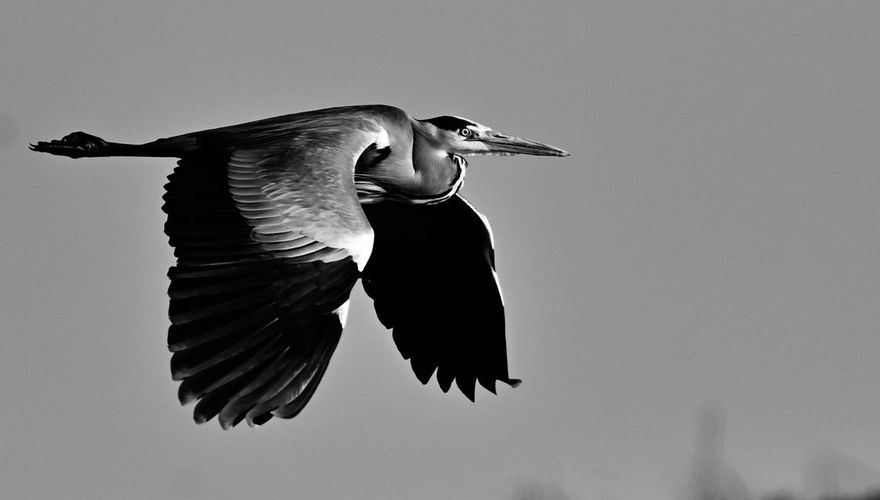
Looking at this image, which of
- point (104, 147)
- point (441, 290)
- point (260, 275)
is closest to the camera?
point (260, 275)

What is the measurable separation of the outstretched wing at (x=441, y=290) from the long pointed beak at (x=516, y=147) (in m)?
0.44

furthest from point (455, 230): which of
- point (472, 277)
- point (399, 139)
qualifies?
point (399, 139)

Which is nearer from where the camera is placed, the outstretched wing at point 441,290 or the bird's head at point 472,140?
the bird's head at point 472,140

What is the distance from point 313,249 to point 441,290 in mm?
2689

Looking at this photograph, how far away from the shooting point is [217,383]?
327 inches

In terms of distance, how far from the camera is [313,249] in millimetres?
8695

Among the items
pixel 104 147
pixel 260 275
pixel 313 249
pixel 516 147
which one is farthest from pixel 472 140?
pixel 260 275

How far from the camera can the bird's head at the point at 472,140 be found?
1093cm

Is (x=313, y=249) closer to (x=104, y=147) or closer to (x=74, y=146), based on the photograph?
(x=104, y=147)

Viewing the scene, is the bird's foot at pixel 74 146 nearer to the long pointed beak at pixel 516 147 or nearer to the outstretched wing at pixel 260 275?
the outstretched wing at pixel 260 275

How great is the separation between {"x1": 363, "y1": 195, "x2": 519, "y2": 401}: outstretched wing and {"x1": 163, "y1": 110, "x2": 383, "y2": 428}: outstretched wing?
1909 millimetres

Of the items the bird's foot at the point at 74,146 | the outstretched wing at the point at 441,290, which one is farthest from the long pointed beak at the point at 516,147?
the bird's foot at the point at 74,146

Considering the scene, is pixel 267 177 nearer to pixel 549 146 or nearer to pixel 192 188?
pixel 192 188

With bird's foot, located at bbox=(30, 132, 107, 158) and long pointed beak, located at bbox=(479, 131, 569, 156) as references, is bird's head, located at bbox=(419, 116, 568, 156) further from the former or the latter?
bird's foot, located at bbox=(30, 132, 107, 158)
